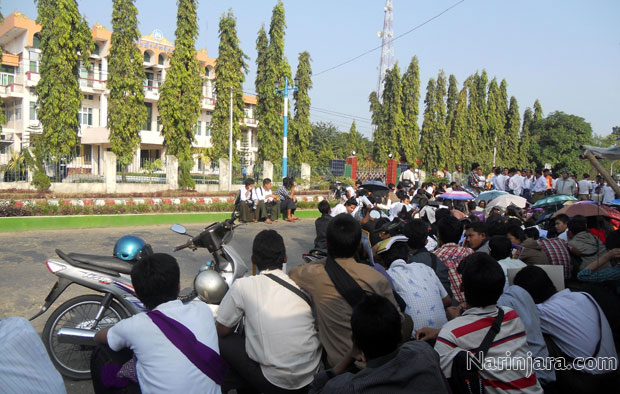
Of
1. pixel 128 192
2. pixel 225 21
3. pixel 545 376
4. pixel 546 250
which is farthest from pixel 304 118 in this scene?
pixel 545 376

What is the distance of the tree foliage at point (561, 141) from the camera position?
4009 centimetres

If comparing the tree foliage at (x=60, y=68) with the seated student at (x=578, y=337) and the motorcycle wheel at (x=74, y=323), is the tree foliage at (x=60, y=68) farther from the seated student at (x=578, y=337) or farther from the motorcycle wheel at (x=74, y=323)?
the seated student at (x=578, y=337)

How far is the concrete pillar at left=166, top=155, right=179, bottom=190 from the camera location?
63.2ft

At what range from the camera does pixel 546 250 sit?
4.81 m

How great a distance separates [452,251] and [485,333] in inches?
78.6

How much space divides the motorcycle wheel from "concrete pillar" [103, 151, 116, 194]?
1434 cm

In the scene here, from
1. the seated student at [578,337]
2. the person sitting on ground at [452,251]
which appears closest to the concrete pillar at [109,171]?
the person sitting on ground at [452,251]

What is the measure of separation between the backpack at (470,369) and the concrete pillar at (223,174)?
18.5 m

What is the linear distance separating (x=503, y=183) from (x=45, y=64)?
18.7 m

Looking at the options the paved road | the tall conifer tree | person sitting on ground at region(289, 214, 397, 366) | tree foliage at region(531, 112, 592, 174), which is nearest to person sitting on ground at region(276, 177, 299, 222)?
the paved road

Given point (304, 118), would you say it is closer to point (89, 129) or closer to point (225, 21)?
point (225, 21)

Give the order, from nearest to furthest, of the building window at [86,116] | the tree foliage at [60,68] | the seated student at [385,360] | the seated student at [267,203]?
the seated student at [385,360], the seated student at [267,203], the tree foliage at [60,68], the building window at [86,116]

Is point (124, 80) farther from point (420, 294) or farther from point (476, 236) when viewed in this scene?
point (420, 294)

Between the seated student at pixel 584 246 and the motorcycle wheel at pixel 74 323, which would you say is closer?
the motorcycle wheel at pixel 74 323
